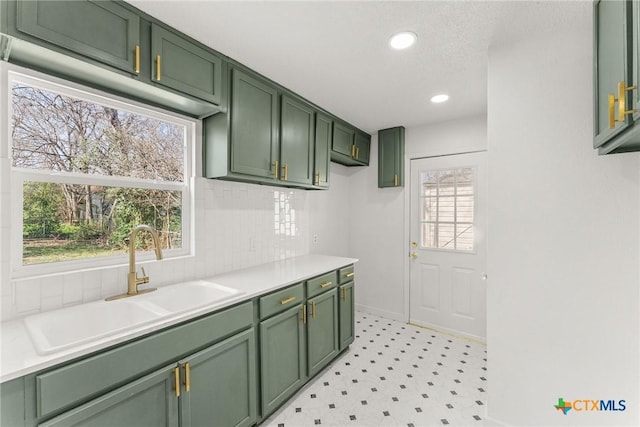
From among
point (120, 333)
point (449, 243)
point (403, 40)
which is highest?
point (403, 40)

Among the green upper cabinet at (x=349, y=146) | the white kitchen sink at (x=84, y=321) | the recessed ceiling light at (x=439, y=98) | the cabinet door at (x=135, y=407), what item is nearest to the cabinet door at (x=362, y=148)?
the green upper cabinet at (x=349, y=146)

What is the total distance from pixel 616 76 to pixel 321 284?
2.02 meters

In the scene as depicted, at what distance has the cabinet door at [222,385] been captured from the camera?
1.34 meters

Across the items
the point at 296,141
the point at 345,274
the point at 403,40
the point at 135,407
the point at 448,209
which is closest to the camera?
the point at 135,407

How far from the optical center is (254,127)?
2059 millimetres

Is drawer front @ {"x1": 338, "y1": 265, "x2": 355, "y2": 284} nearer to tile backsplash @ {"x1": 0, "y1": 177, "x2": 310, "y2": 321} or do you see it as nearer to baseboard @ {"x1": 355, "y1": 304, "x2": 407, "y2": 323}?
tile backsplash @ {"x1": 0, "y1": 177, "x2": 310, "y2": 321}

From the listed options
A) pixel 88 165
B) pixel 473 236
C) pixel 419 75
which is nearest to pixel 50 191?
pixel 88 165

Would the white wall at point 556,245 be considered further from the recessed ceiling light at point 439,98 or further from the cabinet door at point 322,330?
the cabinet door at point 322,330

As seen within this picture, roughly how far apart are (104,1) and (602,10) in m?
2.31

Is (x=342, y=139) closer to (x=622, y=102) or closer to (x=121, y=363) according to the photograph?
(x=622, y=102)

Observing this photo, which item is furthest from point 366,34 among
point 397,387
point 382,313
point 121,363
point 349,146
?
point 382,313

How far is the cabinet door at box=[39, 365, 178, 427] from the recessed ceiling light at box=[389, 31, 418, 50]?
2.13 m

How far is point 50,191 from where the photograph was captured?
1.45m

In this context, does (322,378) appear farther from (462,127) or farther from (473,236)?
(462,127)
